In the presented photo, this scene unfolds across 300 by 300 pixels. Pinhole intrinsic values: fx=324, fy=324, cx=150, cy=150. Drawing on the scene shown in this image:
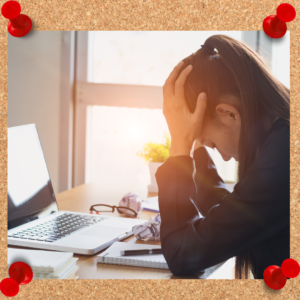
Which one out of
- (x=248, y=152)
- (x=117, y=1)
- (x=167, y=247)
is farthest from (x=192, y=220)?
(x=117, y=1)

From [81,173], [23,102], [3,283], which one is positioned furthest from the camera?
[23,102]

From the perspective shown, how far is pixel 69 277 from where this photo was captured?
583 millimetres

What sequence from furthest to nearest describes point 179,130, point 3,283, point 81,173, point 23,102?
point 23,102 < point 81,173 < point 179,130 < point 3,283

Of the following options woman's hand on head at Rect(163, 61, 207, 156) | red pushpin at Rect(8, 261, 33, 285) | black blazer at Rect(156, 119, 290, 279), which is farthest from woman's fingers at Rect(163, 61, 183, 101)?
red pushpin at Rect(8, 261, 33, 285)

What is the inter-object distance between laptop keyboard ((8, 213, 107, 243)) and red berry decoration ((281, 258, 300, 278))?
453 mm

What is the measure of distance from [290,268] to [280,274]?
0.02 m

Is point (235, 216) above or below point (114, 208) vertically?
above

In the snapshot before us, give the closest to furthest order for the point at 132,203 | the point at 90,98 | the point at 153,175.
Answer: the point at 132,203 < the point at 90,98 < the point at 153,175

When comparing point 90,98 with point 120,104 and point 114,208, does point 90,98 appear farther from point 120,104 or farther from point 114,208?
point 114,208

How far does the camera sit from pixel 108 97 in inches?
42.8

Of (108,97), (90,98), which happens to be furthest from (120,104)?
(90,98)

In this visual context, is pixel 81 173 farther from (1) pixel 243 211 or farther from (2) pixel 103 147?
(1) pixel 243 211

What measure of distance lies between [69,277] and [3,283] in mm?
112

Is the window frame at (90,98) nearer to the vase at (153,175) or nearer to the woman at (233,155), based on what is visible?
the woman at (233,155)
